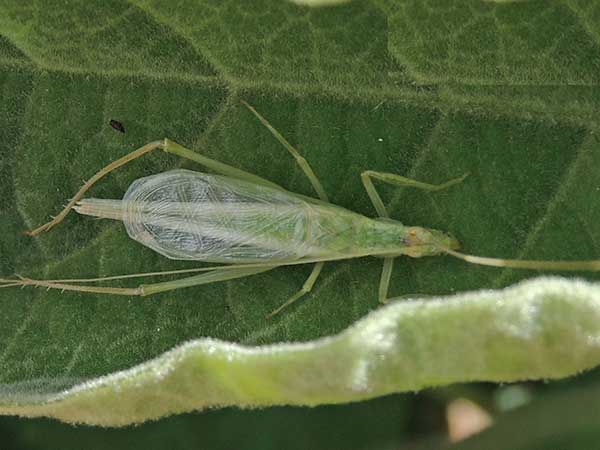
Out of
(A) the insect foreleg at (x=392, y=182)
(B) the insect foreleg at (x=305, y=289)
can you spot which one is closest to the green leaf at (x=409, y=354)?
(B) the insect foreleg at (x=305, y=289)

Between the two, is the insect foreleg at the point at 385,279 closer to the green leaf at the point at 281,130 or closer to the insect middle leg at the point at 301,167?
the green leaf at the point at 281,130

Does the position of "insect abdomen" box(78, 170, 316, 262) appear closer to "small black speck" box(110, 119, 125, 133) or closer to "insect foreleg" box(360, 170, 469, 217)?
"small black speck" box(110, 119, 125, 133)

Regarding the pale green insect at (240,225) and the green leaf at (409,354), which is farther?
the pale green insect at (240,225)

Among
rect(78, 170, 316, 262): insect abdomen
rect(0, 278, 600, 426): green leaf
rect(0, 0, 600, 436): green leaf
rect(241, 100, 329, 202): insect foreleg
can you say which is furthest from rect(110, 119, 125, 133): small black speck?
rect(0, 278, 600, 426): green leaf

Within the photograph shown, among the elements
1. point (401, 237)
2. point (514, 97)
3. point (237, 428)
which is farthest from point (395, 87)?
point (237, 428)

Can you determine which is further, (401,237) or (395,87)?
(401,237)

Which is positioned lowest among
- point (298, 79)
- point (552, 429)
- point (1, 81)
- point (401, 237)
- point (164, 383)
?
point (552, 429)

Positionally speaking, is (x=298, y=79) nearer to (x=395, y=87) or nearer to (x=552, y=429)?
(x=395, y=87)

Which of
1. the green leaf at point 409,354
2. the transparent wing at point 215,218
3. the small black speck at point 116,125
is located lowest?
the transparent wing at point 215,218

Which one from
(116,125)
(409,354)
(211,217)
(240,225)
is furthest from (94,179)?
(409,354)
